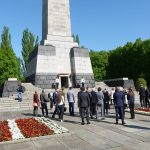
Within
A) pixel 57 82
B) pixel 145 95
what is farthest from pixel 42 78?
pixel 145 95

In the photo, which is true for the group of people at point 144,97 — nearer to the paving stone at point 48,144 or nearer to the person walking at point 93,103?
the person walking at point 93,103

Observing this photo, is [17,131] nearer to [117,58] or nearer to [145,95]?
[145,95]

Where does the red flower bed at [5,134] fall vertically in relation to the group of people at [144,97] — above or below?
below

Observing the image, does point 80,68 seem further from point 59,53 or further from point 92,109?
point 92,109

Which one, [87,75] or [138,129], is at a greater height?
[87,75]

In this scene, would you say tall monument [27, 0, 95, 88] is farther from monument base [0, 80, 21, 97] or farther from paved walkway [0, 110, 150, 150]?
paved walkway [0, 110, 150, 150]

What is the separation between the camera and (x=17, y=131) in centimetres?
1102

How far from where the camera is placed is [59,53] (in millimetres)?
36250

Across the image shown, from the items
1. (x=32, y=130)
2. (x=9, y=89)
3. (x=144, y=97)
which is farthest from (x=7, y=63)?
(x=32, y=130)

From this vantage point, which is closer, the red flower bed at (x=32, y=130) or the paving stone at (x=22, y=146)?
the paving stone at (x=22, y=146)

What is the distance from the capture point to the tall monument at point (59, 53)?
34.5m

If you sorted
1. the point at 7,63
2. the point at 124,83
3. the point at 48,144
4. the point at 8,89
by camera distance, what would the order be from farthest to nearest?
the point at 7,63
the point at 124,83
the point at 8,89
the point at 48,144

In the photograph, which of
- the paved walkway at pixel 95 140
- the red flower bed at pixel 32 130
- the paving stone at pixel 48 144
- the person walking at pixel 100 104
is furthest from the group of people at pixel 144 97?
the paving stone at pixel 48 144

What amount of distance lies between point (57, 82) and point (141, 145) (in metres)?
24.0
